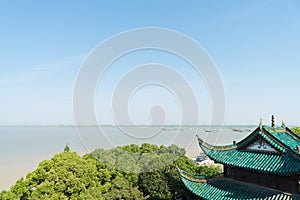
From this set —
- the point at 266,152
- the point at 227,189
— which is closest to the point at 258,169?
the point at 266,152

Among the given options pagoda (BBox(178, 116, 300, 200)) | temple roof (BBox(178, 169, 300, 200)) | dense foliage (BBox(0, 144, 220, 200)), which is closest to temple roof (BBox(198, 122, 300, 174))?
pagoda (BBox(178, 116, 300, 200))

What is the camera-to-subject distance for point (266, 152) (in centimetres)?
895

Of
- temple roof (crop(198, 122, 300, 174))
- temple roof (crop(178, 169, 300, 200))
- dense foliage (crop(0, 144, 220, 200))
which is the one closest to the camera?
temple roof (crop(198, 122, 300, 174))

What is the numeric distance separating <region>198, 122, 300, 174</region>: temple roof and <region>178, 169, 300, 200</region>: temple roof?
35.5 inches

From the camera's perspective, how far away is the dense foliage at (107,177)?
1513 centimetres

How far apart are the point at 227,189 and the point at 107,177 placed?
13.5 metres

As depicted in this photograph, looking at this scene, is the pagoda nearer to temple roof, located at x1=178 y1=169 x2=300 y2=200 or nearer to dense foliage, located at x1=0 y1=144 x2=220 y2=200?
temple roof, located at x1=178 y1=169 x2=300 y2=200

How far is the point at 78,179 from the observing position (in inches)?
622

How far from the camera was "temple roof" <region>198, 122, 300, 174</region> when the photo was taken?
797 cm

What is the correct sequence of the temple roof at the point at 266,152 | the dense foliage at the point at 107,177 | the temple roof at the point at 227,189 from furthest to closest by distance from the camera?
1. the dense foliage at the point at 107,177
2. the temple roof at the point at 227,189
3. the temple roof at the point at 266,152

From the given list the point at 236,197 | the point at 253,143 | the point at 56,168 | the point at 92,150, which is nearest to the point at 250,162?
the point at 253,143

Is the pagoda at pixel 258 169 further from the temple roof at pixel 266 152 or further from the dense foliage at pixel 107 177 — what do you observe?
the dense foliage at pixel 107 177

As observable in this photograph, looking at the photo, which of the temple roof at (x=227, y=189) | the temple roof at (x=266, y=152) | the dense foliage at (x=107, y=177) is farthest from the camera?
the dense foliage at (x=107, y=177)

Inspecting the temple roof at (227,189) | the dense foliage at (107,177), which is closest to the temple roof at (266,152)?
the temple roof at (227,189)
